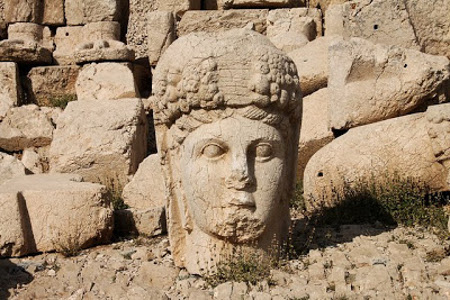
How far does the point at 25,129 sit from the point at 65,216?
3.54m

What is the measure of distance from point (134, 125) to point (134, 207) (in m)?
1.31

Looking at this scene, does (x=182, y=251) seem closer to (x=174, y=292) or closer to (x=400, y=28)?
(x=174, y=292)

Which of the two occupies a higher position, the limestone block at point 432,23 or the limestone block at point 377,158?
the limestone block at point 432,23

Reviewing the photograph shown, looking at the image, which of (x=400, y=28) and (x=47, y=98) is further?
(x=47, y=98)

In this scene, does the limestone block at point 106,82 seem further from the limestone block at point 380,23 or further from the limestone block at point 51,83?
the limestone block at point 380,23

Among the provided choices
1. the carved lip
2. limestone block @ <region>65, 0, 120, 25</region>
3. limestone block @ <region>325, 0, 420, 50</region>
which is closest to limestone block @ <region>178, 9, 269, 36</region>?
limestone block @ <region>65, 0, 120, 25</region>

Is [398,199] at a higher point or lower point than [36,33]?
lower

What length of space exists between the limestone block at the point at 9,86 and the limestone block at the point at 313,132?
4153 millimetres

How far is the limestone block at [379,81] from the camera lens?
6.87 meters

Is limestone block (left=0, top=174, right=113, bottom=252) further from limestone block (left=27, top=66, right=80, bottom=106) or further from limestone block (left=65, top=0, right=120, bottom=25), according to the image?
limestone block (left=65, top=0, right=120, bottom=25)

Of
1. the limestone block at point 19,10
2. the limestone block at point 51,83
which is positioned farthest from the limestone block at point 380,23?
the limestone block at point 19,10

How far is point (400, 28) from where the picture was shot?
8117 mm

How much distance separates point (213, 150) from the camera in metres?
4.57

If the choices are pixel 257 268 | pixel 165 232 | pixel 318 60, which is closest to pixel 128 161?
pixel 165 232
